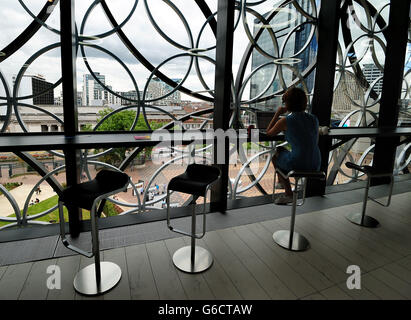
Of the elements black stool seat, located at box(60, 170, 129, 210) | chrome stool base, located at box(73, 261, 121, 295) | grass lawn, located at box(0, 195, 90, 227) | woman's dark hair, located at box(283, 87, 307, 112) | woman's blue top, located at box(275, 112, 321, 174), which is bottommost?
chrome stool base, located at box(73, 261, 121, 295)

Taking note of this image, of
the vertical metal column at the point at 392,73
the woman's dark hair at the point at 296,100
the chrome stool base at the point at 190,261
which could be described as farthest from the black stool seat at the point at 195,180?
the vertical metal column at the point at 392,73

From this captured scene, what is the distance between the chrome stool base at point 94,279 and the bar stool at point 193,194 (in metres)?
0.48

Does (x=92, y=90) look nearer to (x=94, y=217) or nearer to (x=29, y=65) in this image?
(x=29, y=65)

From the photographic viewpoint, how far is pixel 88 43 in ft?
8.55

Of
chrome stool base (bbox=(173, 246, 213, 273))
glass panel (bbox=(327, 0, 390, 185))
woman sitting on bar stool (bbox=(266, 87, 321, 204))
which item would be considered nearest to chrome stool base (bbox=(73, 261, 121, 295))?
chrome stool base (bbox=(173, 246, 213, 273))

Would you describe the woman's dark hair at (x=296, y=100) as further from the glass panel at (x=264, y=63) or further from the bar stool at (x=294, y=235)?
the glass panel at (x=264, y=63)

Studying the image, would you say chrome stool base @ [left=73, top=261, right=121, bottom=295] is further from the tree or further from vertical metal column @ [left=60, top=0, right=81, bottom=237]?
the tree

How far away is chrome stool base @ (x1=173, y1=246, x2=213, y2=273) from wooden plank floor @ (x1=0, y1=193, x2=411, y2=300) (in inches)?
1.9

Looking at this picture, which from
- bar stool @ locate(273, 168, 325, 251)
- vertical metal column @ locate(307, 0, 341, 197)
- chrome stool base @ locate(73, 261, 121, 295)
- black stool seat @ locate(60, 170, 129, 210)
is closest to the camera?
black stool seat @ locate(60, 170, 129, 210)

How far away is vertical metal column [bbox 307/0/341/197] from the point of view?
321 centimetres

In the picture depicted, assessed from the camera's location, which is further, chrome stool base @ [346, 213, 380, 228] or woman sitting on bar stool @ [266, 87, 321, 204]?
chrome stool base @ [346, 213, 380, 228]

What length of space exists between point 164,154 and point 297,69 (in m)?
2.29
